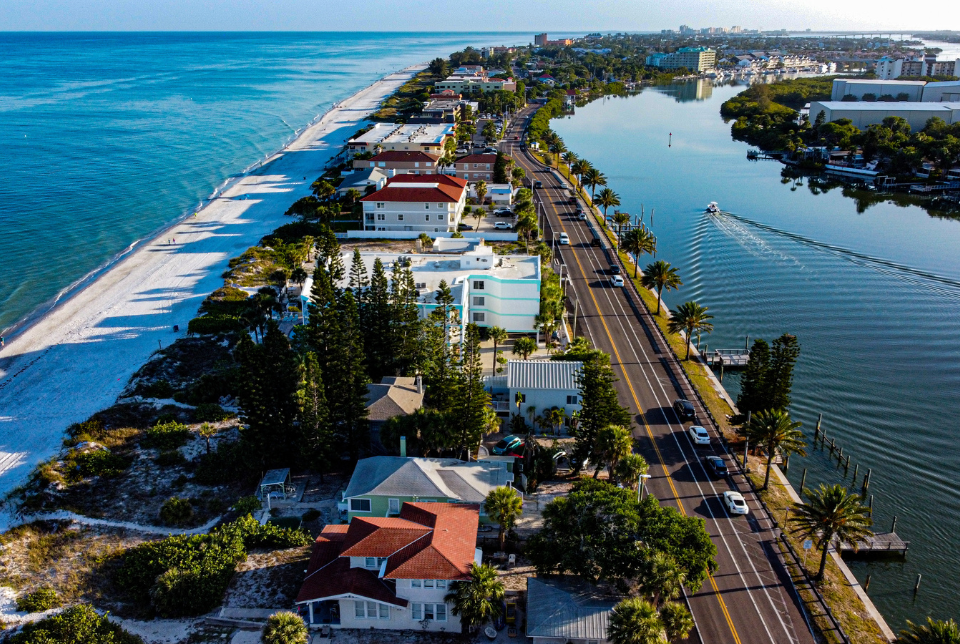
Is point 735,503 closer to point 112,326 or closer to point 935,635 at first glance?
point 935,635

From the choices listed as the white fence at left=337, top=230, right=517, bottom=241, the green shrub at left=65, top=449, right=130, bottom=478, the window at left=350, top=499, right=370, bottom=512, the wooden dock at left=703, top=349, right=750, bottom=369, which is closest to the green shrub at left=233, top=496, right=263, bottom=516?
the window at left=350, top=499, right=370, bottom=512

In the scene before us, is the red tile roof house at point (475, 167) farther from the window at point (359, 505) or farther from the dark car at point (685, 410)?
the window at point (359, 505)

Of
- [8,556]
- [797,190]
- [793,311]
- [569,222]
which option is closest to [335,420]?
[8,556]

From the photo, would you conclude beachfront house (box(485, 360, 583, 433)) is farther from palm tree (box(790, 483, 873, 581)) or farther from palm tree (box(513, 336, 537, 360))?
palm tree (box(790, 483, 873, 581))

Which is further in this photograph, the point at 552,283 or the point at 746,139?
the point at 746,139

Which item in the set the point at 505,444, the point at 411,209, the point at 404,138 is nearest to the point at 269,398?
the point at 505,444

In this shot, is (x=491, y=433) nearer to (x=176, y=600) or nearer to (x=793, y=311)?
(x=176, y=600)
